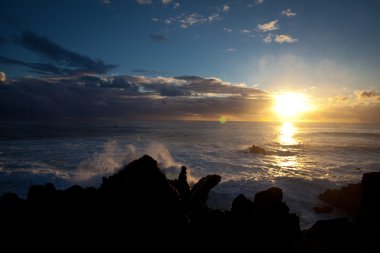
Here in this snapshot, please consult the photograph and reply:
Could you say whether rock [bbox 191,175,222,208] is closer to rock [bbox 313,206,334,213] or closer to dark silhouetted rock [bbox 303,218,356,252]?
dark silhouetted rock [bbox 303,218,356,252]

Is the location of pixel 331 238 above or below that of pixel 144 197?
below

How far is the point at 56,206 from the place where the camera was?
9523 millimetres

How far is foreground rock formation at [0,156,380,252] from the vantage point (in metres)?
8.02

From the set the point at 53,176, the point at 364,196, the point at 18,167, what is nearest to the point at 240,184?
the point at 364,196

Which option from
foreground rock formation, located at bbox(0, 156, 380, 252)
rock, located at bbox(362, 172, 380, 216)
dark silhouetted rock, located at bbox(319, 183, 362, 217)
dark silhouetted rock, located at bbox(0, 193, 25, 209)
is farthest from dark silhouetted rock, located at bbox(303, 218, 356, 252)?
dark silhouetted rock, located at bbox(0, 193, 25, 209)

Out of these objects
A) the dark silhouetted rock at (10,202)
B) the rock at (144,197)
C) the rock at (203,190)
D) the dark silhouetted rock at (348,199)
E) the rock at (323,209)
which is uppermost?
the rock at (144,197)

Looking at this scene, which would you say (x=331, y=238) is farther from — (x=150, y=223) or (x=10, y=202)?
(x=10, y=202)

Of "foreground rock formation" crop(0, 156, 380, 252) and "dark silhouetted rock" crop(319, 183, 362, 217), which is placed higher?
"foreground rock formation" crop(0, 156, 380, 252)

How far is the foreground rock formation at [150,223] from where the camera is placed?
26.3ft

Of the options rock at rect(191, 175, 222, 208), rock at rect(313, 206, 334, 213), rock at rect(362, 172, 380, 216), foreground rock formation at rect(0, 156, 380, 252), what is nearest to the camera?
foreground rock formation at rect(0, 156, 380, 252)

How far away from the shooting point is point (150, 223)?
8.03 m

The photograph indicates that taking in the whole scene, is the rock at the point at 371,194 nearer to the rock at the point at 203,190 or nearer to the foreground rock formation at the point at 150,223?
the foreground rock formation at the point at 150,223

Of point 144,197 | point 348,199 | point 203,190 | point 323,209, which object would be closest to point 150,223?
point 144,197

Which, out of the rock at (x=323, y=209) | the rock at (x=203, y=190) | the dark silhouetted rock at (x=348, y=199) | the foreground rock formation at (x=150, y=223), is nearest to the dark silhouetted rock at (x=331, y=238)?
the foreground rock formation at (x=150, y=223)
